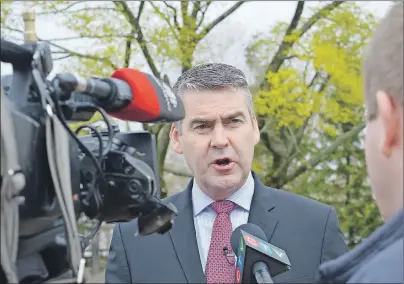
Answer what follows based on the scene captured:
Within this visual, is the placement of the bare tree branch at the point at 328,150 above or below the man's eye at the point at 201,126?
below

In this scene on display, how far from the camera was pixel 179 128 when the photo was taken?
2.97 metres

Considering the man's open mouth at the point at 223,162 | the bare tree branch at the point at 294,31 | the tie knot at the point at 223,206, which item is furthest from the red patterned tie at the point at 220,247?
the bare tree branch at the point at 294,31

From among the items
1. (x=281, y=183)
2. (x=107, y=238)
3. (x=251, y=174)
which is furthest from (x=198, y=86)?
(x=107, y=238)

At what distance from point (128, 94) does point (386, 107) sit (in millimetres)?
507

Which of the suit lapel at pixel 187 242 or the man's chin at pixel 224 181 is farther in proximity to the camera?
the man's chin at pixel 224 181

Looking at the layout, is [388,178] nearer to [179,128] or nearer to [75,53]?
[179,128]

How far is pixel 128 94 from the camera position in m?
1.53

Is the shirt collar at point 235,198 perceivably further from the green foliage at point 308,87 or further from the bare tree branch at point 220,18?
the bare tree branch at point 220,18

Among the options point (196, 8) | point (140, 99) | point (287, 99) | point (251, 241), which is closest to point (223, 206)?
point (251, 241)

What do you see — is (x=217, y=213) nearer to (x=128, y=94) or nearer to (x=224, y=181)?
(x=224, y=181)

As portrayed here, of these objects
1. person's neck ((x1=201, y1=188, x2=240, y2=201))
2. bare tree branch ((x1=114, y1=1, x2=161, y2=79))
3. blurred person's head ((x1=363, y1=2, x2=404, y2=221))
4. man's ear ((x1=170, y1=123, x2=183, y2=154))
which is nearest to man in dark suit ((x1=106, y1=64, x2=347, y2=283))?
person's neck ((x1=201, y1=188, x2=240, y2=201))

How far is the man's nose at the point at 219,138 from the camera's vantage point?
2783 mm

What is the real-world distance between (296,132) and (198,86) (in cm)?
1055

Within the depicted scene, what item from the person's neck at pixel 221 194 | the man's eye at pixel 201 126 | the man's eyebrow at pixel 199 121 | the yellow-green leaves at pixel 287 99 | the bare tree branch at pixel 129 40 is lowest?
the person's neck at pixel 221 194
